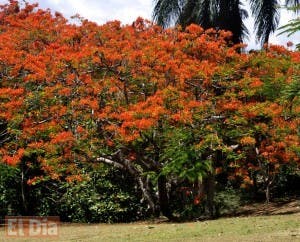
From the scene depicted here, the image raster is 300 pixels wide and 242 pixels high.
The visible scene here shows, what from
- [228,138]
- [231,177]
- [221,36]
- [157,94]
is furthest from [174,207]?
[221,36]

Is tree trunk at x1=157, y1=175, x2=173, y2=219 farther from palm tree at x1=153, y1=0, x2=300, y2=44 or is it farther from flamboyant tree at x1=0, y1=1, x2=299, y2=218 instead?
palm tree at x1=153, y1=0, x2=300, y2=44

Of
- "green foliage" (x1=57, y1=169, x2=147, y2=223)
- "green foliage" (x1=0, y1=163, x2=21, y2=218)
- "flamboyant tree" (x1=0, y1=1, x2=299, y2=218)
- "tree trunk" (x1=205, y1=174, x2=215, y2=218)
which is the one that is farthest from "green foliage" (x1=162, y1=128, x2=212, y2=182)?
"green foliage" (x1=0, y1=163, x2=21, y2=218)

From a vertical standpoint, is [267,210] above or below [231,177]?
below

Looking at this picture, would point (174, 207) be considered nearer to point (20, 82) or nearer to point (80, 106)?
point (80, 106)

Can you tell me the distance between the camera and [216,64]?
15.6 metres

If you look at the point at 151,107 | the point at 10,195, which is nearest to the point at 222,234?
the point at 151,107

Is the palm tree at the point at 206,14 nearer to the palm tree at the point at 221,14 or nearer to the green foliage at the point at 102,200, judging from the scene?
the palm tree at the point at 221,14

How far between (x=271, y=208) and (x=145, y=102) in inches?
241

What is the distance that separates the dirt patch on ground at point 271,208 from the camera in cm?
1588

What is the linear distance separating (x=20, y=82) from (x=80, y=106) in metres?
2.99

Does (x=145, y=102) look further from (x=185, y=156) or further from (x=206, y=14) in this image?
(x=206, y=14)

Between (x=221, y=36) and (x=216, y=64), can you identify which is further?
(x=221, y=36)

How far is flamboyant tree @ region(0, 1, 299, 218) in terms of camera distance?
567 inches

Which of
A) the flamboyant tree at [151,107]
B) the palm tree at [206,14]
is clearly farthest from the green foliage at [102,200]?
the palm tree at [206,14]
